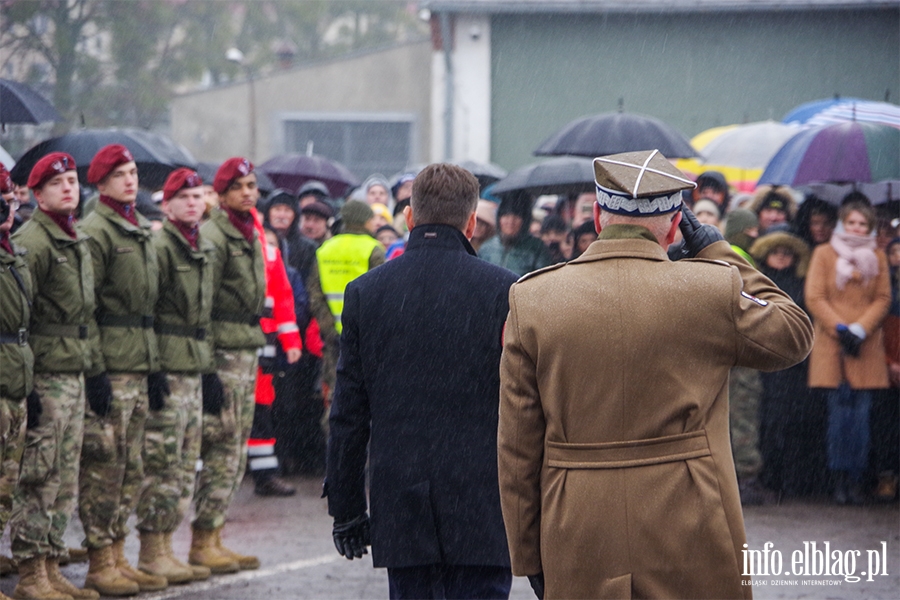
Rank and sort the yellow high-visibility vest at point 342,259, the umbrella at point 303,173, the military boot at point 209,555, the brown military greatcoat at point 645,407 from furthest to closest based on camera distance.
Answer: the umbrella at point 303,173 < the yellow high-visibility vest at point 342,259 < the military boot at point 209,555 < the brown military greatcoat at point 645,407

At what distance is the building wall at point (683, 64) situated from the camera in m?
22.0

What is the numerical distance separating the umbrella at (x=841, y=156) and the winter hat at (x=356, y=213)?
3145mm

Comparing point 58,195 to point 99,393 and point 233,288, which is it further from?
point 233,288

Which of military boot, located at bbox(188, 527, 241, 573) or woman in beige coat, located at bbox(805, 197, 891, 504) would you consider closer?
military boot, located at bbox(188, 527, 241, 573)

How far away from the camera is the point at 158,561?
6586 millimetres

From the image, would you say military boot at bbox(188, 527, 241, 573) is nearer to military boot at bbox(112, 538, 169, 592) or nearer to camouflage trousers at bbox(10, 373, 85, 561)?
military boot at bbox(112, 538, 169, 592)

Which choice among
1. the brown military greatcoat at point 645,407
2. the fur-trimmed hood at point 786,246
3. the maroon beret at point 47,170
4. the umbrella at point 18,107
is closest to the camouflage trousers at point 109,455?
the maroon beret at point 47,170

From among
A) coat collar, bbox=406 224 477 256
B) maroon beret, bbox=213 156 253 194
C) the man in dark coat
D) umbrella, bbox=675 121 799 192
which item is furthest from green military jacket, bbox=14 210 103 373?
umbrella, bbox=675 121 799 192

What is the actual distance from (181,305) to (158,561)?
138 cm

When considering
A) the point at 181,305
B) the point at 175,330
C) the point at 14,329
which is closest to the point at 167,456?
the point at 175,330

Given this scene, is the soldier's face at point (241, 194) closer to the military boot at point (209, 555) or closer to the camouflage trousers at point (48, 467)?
the camouflage trousers at point (48, 467)

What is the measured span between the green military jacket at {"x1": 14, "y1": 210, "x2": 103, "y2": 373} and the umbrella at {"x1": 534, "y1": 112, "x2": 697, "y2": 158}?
5499 millimetres

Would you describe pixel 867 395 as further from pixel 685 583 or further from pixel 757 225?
pixel 685 583

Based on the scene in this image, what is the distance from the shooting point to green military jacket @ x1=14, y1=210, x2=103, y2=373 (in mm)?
5949
